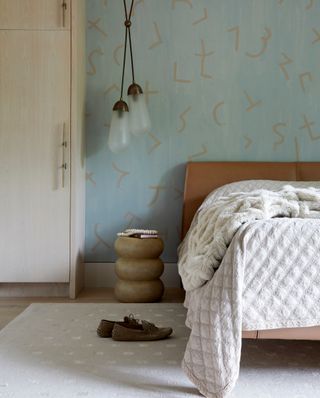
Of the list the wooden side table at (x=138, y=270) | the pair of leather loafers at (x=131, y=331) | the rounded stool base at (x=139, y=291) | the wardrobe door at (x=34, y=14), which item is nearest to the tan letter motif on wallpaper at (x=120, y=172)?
the wooden side table at (x=138, y=270)

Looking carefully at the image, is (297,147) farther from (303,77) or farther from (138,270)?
(138,270)

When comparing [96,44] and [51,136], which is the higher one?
[96,44]

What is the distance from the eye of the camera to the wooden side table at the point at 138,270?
3182 millimetres

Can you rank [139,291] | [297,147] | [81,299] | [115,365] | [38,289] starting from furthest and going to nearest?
[297,147] → [38,289] → [81,299] → [139,291] → [115,365]

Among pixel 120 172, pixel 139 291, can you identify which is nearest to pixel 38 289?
pixel 139 291

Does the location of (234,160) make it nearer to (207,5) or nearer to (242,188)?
(242,188)

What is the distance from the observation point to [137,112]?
3441mm

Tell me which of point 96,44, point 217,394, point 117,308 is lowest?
point 117,308

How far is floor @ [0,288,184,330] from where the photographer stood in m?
3.00

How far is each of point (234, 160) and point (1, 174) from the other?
58.5 inches

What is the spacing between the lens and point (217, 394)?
5.52 feet

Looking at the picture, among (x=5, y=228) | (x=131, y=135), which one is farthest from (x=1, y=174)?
(x=131, y=135)

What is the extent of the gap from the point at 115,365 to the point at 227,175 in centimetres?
182

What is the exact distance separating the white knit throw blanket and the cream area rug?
333 millimetres
